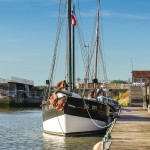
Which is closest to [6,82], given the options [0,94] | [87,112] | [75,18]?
[0,94]

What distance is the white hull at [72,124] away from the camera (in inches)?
1281

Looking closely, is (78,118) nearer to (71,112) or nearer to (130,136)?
(71,112)

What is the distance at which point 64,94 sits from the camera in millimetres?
32219

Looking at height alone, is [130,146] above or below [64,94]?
below

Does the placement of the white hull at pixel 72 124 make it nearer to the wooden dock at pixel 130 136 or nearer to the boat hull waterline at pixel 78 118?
the boat hull waterline at pixel 78 118

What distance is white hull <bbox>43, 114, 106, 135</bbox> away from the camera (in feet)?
107

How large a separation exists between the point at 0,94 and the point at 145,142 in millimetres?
83269

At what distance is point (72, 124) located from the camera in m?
32.7

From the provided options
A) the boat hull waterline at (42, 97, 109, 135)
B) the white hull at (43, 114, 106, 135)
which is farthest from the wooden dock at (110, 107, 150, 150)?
the white hull at (43, 114, 106, 135)

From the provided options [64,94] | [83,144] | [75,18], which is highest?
[75,18]

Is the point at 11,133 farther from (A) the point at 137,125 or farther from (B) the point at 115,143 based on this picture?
(B) the point at 115,143

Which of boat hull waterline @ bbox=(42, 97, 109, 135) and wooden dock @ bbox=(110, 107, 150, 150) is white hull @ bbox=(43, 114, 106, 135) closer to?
boat hull waterline @ bbox=(42, 97, 109, 135)

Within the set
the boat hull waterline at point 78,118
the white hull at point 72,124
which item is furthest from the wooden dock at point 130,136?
the white hull at point 72,124

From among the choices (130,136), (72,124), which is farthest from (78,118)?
(130,136)
